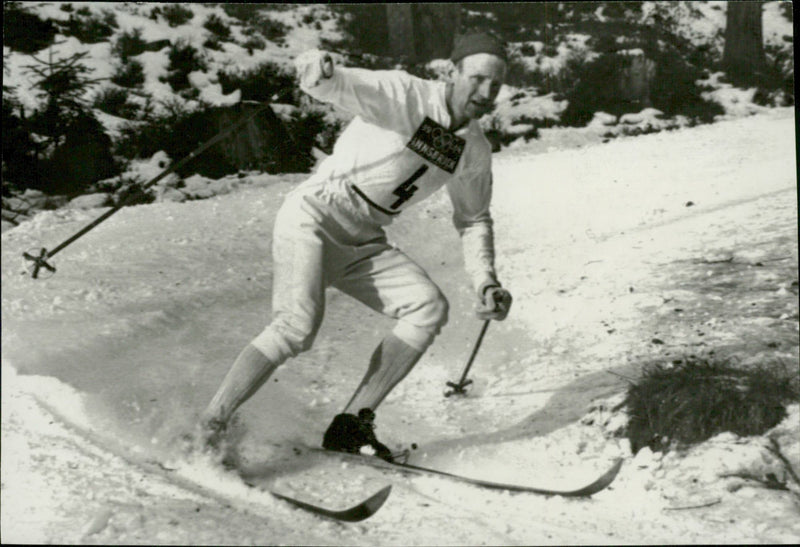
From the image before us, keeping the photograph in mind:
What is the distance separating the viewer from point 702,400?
2.79 meters

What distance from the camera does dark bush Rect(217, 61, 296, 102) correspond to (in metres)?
2.86

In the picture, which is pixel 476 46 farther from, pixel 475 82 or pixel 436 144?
pixel 436 144

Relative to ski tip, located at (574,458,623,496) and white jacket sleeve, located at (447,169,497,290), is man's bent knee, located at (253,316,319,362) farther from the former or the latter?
ski tip, located at (574,458,623,496)

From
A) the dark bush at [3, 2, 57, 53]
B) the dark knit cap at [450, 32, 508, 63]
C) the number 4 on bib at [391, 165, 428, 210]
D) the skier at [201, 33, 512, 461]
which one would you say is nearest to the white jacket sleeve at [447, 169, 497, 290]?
the skier at [201, 33, 512, 461]

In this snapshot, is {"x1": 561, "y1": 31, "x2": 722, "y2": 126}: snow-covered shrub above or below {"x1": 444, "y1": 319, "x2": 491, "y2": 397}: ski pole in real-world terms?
above

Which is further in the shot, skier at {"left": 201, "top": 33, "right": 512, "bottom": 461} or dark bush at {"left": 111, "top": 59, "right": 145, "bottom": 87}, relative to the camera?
dark bush at {"left": 111, "top": 59, "right": 145, "bottom": 87}

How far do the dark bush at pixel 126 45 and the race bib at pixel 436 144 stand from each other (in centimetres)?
100

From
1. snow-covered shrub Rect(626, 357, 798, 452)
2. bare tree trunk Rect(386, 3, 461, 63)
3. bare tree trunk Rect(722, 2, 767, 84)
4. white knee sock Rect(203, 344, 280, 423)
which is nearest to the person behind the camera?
white knee sock Rect(203, 344, 280, 423)

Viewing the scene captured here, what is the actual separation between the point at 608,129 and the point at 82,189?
1.73 m

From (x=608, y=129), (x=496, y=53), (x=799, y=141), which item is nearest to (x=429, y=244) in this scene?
(x=496, y=53)

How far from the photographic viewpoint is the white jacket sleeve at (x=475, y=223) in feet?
8.95

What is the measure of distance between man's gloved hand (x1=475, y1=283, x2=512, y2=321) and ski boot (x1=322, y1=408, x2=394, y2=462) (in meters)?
0.47

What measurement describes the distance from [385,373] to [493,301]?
0.38 m

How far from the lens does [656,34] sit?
328 cm
